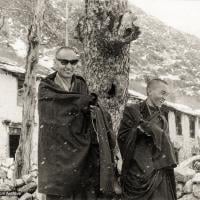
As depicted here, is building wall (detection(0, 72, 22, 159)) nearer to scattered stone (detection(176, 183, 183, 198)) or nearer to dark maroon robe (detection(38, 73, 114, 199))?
scattered stone (detection(176, 183, 183, 198))

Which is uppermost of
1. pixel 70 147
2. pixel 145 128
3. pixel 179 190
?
pixel 145 128

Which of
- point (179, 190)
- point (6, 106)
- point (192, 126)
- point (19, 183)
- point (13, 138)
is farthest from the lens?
point (192, 126)

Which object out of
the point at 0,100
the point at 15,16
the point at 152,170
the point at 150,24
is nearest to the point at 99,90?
the point at 152,170

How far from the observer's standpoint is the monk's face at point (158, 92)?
4684mm

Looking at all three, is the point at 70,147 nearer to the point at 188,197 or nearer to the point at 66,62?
the point at 66,62

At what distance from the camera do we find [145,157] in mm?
4609

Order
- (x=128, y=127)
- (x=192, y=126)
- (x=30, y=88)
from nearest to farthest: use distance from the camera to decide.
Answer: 1. (x=128, y=127)
2. (x=30, y=88)
3. (x=192, y=126)

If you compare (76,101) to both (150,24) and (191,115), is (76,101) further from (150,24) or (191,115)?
(150,24)

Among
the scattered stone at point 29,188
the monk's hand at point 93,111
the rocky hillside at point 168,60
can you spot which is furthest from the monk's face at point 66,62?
the rocky hillside at point 168,60

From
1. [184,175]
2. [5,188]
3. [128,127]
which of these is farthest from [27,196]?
[128,127]

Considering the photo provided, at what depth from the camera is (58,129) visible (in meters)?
3.69

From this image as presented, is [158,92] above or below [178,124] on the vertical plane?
above

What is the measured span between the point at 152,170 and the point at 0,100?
1366 centimetres

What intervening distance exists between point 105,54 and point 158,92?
732 millimetres
